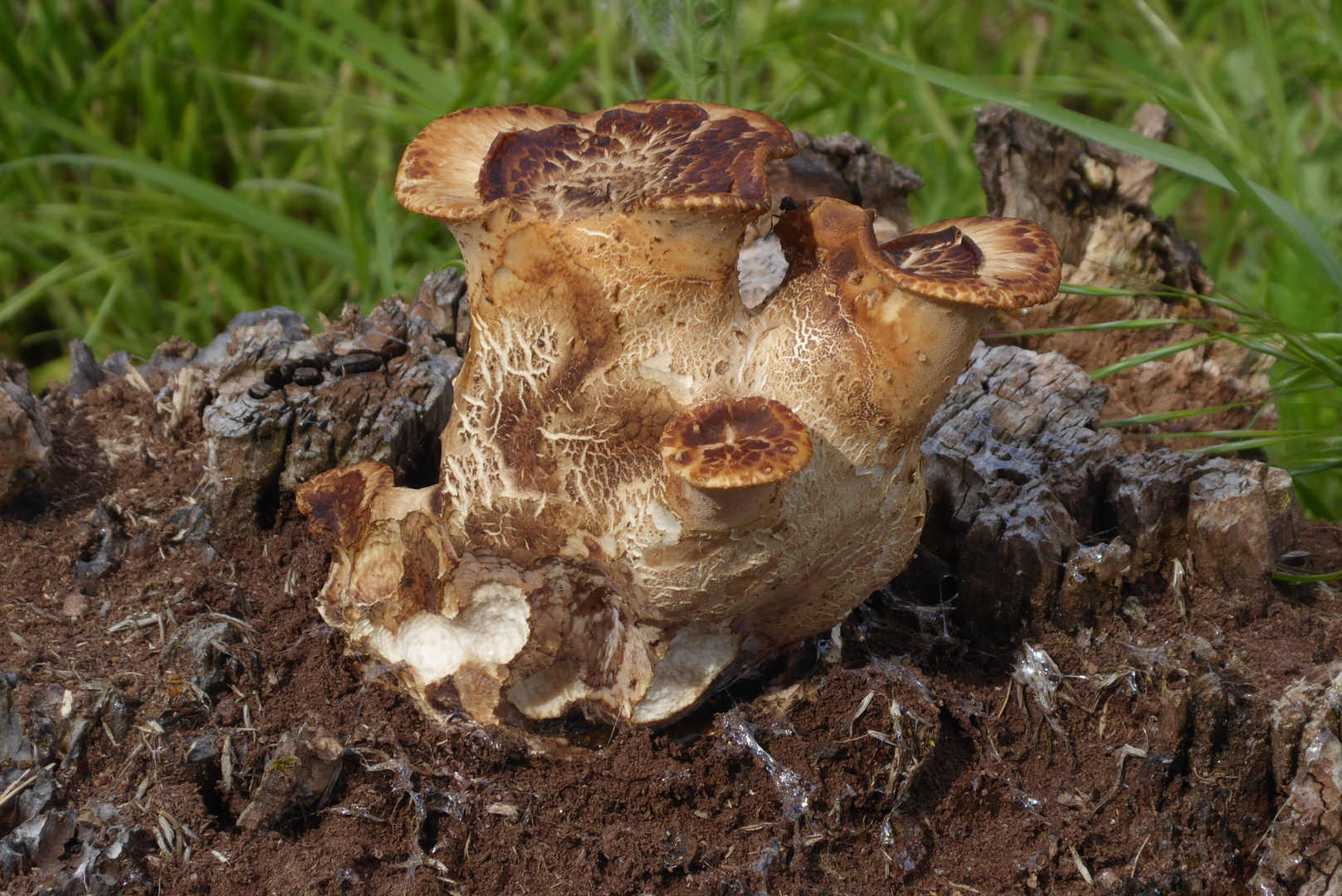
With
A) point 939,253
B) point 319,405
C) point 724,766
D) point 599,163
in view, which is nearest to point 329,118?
point 319,405

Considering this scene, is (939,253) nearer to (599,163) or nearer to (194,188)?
(599,163)

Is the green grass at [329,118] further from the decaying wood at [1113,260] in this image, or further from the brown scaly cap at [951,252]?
the brown scaly cap at [951,252]

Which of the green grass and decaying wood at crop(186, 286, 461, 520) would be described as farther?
the green grass

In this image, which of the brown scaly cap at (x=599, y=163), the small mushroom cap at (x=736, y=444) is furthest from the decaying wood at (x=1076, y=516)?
the brown scaly cap at (x=599, y=163)

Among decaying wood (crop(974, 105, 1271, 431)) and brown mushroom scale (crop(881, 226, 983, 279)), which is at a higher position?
brown mushroom scale (crop(881, 226, 983, 279))

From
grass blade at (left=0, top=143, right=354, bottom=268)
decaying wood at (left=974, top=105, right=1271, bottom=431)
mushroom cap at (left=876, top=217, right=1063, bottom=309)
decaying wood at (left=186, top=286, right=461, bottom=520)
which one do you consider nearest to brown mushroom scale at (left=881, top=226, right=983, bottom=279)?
mushroom cap at (left=876, top=217, right=1063, bottom=309)

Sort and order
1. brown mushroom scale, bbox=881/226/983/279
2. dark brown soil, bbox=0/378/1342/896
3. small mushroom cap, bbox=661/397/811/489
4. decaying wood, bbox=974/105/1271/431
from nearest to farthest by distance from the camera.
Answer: small mushroom cap, bbox=661/397/811/489
brown mushroom scale, bbox=881/226/983/279
dark brown soil, bbox=0/378/1342/896
decaying wood, bbox=974/105/1271/431

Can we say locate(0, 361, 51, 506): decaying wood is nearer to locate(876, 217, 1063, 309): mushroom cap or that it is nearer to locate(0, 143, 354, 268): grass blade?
locate(0, 143, 354, 268): grass blade
